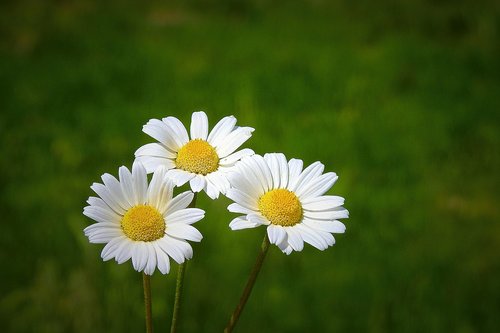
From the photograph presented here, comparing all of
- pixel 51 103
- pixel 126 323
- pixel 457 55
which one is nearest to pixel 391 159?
pixel 457 55

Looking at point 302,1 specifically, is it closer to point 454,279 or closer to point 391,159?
point 391,159

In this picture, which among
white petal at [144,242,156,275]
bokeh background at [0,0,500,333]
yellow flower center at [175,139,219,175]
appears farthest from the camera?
bokeh background at [0,0,500,333]

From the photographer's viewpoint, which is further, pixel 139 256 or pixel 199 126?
pixel 199 126

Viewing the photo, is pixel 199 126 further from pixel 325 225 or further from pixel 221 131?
pixel 325 225

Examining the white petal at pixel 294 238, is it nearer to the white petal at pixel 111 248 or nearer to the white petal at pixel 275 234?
the white petal at pixel 275 234

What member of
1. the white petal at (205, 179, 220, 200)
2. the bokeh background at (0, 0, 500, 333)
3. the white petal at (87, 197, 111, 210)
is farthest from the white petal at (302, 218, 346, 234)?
the bokeh background at (0, 0, 500, 333)

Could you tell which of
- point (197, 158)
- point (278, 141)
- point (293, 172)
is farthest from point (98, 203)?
point (278, 141)

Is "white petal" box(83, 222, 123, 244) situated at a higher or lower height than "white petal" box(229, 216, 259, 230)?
lower

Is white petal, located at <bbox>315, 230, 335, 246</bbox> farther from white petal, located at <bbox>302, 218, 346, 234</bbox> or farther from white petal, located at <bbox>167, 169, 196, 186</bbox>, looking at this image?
white petal, located at <bbox>167, 169, 196, 186</bbox>
